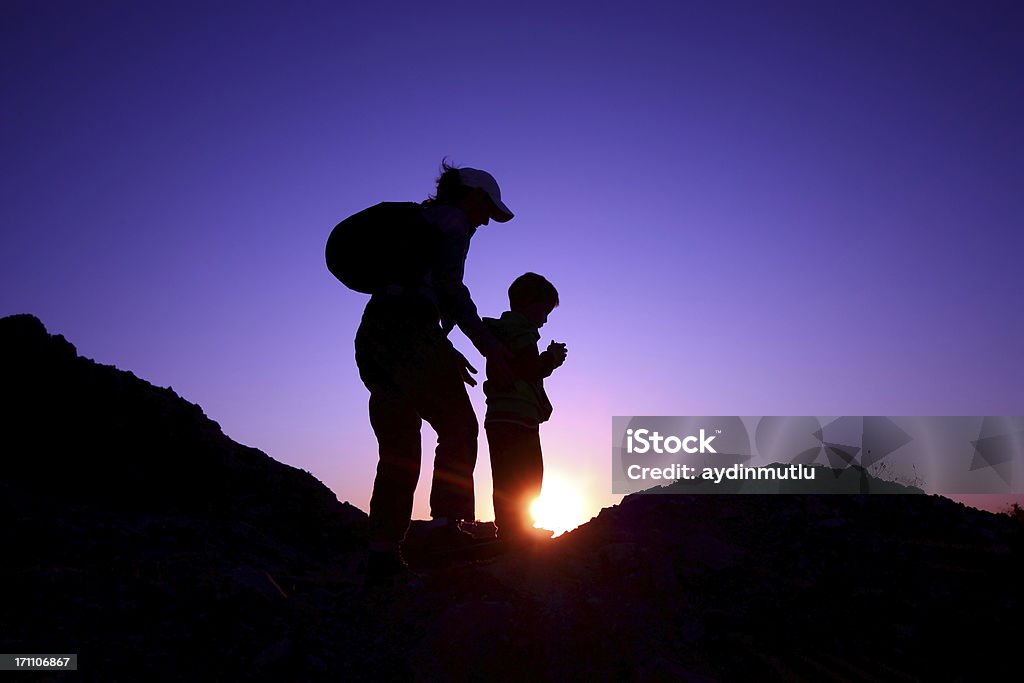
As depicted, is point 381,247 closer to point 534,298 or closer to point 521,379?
point 521,379

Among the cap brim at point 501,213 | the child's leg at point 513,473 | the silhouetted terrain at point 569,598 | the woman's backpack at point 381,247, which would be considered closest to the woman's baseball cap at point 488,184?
the cap brim at point 501,213

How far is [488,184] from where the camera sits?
481 cm

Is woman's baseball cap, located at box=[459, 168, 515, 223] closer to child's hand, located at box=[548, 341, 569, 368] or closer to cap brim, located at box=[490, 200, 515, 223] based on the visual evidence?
cap brim, located at box=[490, 200, 515, 223]

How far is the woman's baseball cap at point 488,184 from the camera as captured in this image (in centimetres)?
478

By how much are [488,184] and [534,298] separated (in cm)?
128

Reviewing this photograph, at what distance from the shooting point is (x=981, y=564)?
13.9ft

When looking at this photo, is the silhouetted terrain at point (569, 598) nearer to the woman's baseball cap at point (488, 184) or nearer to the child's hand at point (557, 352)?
the child's hand at point (557, 352)

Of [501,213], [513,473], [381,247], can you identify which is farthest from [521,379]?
[381,247]

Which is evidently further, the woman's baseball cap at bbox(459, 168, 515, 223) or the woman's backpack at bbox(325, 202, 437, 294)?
the woman's baseball cap at bbox(459, 168, 515, 223)

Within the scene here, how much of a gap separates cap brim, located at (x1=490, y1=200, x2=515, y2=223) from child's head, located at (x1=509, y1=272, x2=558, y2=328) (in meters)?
0.98

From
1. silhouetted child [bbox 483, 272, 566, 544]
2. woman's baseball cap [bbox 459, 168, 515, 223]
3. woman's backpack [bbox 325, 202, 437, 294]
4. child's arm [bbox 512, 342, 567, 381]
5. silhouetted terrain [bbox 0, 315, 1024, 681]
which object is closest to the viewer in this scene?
silhouetted terrain [bbox 0, 315, 1024, 681]

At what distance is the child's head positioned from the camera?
5805mm

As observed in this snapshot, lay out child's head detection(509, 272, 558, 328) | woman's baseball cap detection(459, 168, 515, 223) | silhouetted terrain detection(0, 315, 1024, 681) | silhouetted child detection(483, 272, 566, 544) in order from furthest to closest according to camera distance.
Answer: child's head detection(509, 272, 558, 328)
silhouetted child detection(483, 272, 566, 544)
woman's baseball cap detection(459, 168, 515, 223)
silhouetted terrain detection(0, 315, 1024, 681)

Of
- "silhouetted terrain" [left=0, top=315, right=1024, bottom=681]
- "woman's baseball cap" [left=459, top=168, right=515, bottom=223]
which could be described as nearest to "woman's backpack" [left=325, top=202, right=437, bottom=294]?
"woman's baseball cap" [left=459, top=168, right=515, bottom=223]
